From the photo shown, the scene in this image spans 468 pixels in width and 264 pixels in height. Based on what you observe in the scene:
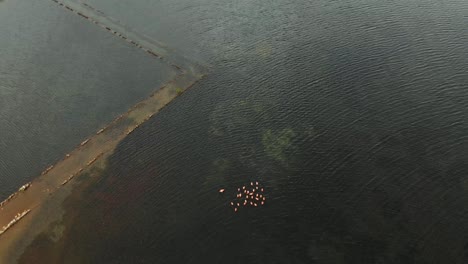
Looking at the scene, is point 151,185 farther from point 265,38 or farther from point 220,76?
point 265,38

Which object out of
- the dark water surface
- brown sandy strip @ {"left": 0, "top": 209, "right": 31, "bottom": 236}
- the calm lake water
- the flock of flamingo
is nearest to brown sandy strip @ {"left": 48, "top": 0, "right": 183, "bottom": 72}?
the dark water surface

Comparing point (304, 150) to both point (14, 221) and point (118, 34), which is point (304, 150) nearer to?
point (14, 221)

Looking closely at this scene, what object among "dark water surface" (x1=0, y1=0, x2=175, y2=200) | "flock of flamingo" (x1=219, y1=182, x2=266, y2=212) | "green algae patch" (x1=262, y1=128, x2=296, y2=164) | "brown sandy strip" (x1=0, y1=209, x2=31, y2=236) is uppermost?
"dark water surface" (x1=0, y1=0, x2=175, y2=200)

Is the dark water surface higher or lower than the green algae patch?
higher

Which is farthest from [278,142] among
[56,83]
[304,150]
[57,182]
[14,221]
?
[56,83]

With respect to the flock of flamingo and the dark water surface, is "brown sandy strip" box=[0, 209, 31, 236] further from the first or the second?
the flock of flamingo

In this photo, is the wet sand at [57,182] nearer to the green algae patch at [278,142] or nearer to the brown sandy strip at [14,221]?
the brown sandy strip at [14,221]

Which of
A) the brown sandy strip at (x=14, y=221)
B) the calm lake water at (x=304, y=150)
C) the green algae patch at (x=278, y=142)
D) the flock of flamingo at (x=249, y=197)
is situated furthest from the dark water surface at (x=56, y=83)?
the flock of flamingo at (x=249, y=197)
